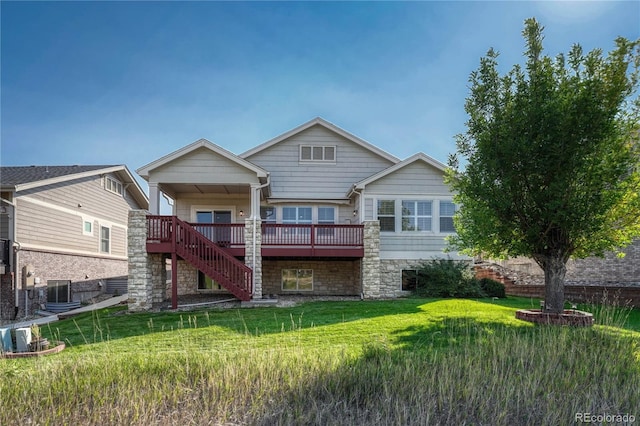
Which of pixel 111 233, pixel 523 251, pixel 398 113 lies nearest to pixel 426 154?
pixel 398 113

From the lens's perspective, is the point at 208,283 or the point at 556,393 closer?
the point at 556,393

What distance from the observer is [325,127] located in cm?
1722

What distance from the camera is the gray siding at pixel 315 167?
16.8 metres

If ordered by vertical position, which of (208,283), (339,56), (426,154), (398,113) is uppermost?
(339,56)

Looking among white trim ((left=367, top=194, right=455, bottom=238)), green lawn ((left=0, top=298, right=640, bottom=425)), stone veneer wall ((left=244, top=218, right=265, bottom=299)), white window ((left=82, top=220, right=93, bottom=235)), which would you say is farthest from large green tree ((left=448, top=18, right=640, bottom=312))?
white window ((left=82, top=220, right=93, bottom=235))

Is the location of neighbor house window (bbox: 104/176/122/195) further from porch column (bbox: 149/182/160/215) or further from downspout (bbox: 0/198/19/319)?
porch column (bbox: 149/182/160/215)

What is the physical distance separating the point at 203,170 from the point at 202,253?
3.29 metres

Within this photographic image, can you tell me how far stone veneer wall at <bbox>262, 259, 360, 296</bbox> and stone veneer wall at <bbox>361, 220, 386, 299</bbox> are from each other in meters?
2.26

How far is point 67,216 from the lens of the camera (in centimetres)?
1659

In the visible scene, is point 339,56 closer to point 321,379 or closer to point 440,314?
point 440,314

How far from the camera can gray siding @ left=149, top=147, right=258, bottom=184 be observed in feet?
44.6

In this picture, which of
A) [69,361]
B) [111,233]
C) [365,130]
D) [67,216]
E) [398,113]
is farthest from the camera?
[111,233]

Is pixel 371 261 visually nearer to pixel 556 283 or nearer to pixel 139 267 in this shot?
pixel 556 283

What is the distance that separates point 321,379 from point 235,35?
1055 centimetres
